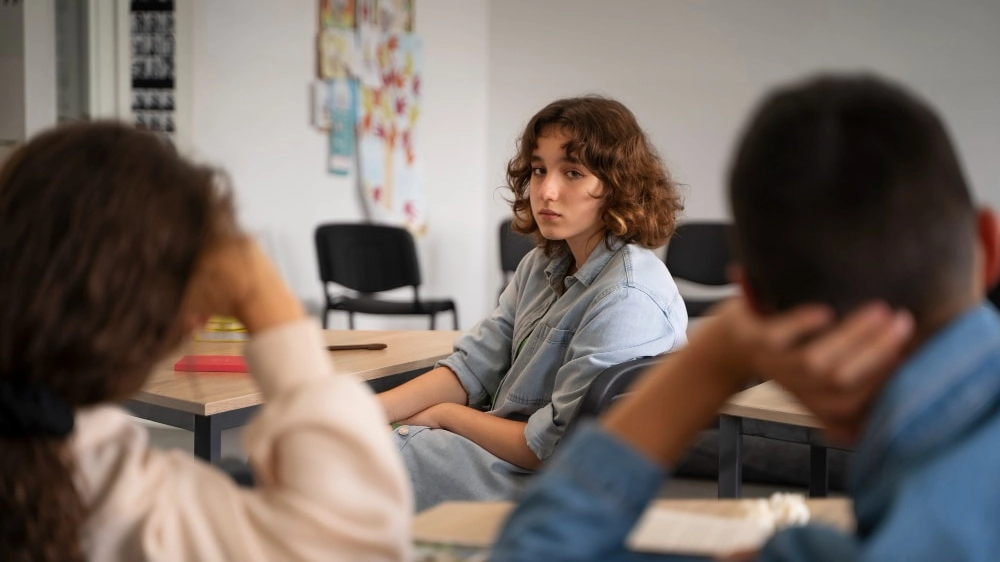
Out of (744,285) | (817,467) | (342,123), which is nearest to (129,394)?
(744,285)

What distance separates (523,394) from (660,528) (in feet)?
3.66

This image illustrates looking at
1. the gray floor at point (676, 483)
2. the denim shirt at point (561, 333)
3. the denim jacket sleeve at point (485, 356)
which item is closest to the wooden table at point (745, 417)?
the denim shirt at point (561, 333)

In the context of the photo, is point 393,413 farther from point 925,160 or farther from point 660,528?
point 925,160

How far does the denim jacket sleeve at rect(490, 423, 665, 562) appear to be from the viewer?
63 cm

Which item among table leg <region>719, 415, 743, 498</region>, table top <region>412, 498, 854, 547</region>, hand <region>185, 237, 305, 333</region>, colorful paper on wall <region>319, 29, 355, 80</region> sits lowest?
table leg <region>719, 415, 743, 498</region>

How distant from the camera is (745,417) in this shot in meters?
2.00

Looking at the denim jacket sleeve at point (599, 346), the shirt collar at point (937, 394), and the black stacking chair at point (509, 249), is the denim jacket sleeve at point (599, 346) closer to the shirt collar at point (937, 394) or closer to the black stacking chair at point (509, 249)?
the shirt collar at point (937, 394)

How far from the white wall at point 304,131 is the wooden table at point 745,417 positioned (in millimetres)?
2943

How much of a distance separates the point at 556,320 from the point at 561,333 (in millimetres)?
47

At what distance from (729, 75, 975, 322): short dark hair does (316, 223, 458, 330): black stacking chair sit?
4.48 metres

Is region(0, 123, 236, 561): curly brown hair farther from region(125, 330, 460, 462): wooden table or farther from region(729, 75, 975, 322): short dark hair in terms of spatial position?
region(125, 330, 460, 462): wooden table

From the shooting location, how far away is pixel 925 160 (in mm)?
558

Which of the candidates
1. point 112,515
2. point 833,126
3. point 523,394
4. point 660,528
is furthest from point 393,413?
point 833,126

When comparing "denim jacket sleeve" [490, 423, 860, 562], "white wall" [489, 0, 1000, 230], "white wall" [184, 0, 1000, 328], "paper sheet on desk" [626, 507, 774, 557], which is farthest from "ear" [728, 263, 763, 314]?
"white wall" [489, 0, 1000, 230]
